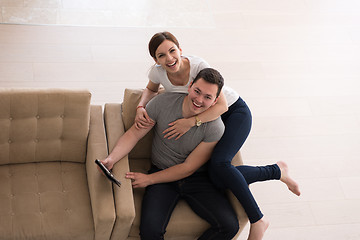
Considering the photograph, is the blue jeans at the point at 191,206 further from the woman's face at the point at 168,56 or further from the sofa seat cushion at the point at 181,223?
the woman's face at the point at 168,56

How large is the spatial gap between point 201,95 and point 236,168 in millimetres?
501

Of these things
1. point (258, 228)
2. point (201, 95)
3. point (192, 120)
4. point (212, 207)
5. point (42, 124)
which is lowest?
point (258, 228)

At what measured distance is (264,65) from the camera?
14.6 ft

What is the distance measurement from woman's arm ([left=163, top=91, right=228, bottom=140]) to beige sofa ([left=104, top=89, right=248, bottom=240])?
229 mm

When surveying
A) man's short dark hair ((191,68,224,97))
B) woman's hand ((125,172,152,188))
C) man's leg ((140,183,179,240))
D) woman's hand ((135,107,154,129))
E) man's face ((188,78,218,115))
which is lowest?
man's leg ((140,183,179,240))

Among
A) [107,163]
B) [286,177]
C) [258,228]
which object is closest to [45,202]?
[107,163]

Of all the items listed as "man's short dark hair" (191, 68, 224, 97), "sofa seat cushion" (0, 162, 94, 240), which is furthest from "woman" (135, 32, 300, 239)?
"sofa seat cushion" (0, 162, 94, 240)

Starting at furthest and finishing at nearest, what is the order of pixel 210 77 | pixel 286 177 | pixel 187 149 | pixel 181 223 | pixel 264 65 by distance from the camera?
pixel 264 65
pixel 286 177
pixel 187 149
pixel 181 223
pixel 210 77

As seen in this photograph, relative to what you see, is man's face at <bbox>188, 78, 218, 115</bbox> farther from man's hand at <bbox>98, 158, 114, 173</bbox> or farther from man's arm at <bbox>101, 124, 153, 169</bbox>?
man's hand at <bbox>98, 158, 114, 173</bbox>

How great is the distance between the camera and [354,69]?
4602mm

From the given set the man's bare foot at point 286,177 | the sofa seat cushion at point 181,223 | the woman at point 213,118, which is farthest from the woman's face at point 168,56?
the man's bare foot at point 286,177

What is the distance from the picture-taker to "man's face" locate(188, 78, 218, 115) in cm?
264

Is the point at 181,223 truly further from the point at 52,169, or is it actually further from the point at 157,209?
the point at 52,169

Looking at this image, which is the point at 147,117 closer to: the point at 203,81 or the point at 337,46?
the point at 203,81
